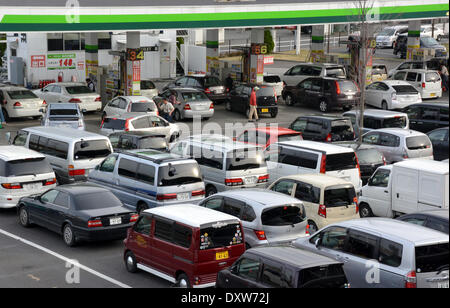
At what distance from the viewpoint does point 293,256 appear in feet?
39.2

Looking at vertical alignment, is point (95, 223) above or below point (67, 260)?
above

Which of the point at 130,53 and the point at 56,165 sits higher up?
the point at 130,53

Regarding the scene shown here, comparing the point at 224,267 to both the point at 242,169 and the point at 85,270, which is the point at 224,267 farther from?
the point at 242,169

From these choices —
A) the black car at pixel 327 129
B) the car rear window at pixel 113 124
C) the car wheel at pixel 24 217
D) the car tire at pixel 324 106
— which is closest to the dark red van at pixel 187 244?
the car wheel at pixel 24 217

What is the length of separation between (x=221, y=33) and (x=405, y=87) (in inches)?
1162

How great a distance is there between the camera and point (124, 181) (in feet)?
62.3

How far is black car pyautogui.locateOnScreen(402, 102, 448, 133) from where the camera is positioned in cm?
2694

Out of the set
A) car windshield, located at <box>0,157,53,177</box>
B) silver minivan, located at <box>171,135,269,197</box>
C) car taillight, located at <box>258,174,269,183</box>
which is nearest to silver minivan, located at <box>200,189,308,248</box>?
silver minivan, located at <box>171,135,269,197</box>

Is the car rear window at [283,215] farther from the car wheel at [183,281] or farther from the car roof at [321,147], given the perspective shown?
the car roof at [321,147]

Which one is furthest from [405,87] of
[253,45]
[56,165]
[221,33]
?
[221,33]

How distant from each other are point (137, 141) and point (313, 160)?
6029 millimetres

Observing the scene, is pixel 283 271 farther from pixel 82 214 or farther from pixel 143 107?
pixel 143 107

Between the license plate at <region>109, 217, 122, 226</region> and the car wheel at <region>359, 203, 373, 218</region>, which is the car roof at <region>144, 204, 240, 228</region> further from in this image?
the car wheel at <region>359, 203, 373, 218</region>

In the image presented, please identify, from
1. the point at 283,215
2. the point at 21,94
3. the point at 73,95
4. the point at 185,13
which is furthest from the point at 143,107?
the point at 283,215
